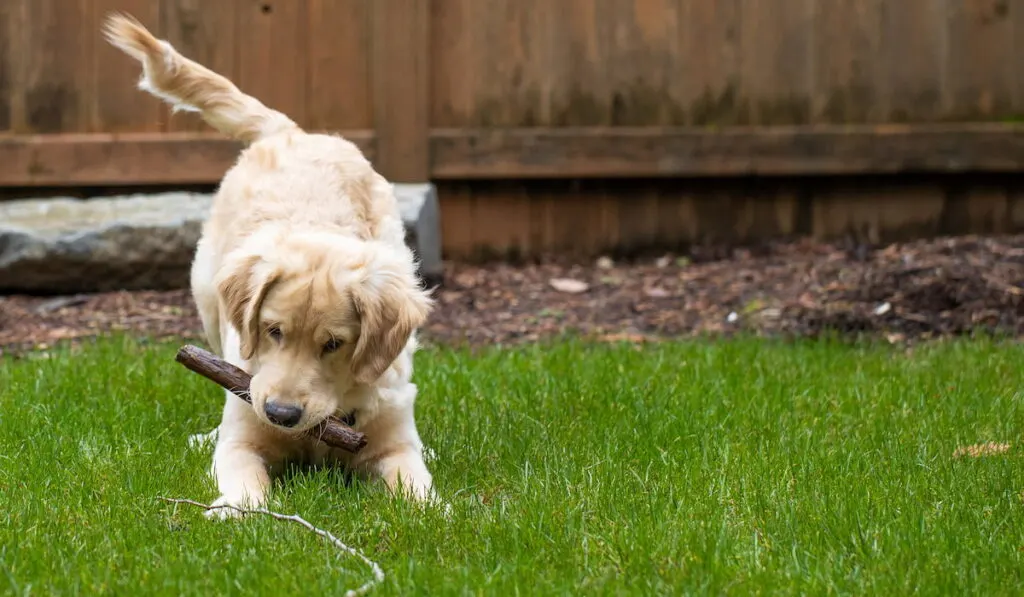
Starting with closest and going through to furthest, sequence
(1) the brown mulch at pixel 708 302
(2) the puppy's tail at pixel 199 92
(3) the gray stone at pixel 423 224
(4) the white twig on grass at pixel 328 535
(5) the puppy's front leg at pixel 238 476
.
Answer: (4) the white twig on grass at pixel 328 535
(5) the puppy's front leg at pixel 238 476
(2) the puppy's tail at pixel 199 92
(1) the brown mulch at pixel 708 302
(3) the gray stone at pixel 423 224

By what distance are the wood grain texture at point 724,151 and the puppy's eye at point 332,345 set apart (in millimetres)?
4291

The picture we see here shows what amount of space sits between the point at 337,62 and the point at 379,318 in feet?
14.8

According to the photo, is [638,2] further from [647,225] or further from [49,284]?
[49,284]

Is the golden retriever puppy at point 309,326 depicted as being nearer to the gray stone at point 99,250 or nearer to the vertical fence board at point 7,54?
the gray stone at point 99,250

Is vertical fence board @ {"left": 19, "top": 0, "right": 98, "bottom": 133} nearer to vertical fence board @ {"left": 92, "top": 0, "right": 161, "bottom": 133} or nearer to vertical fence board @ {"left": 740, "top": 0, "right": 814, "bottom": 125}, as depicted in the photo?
vertical fence board @ {"left": 92, "top": 0, "right": 161, "bottom": 133}

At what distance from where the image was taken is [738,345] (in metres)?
5.77

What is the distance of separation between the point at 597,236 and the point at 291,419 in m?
4.85

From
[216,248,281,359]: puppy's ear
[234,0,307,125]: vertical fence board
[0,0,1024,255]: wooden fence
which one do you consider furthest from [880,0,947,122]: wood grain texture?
[216,248,281,359]: puppy's ear

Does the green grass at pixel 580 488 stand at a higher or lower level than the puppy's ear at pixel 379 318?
lower

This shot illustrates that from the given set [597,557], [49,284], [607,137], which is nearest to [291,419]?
[597,557]

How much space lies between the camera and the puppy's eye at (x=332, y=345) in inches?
143

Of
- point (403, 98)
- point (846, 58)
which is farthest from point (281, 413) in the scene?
point (846, 58)

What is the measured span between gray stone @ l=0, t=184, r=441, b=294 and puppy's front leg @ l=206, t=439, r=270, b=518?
10.6 feet

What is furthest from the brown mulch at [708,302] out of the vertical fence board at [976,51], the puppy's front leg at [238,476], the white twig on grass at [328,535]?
the white twig on grass at [328,535]
